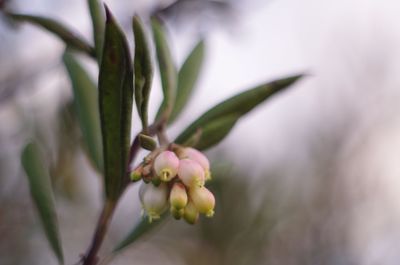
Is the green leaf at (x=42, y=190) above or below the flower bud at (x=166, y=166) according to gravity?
below

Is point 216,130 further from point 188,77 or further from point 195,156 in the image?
point 188,77

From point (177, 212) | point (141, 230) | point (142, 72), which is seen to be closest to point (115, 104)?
point (142, 72)

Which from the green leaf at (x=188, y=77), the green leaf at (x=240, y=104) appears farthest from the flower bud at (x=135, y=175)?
the green leaf at (x=188, y=77)

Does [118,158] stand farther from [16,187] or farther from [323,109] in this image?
[323,109]

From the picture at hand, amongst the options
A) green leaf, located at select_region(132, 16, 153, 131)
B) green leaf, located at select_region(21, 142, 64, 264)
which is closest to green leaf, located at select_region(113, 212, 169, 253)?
green leaf, located at select_region(21, 142, 64, 264)

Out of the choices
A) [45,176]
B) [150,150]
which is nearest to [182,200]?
[150,150]

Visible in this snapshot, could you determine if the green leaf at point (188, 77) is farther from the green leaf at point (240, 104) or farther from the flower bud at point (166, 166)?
the flower bud at point (166, 166)
